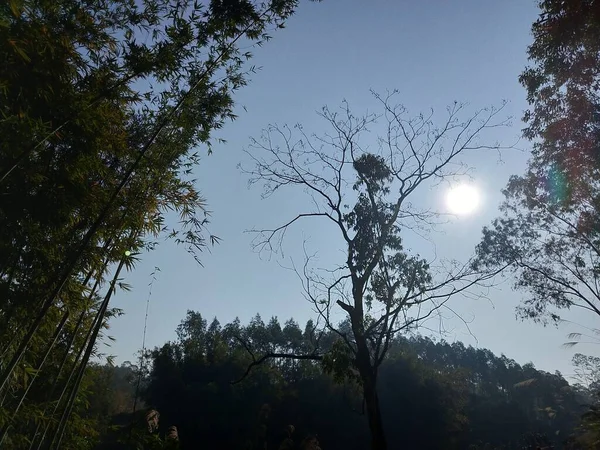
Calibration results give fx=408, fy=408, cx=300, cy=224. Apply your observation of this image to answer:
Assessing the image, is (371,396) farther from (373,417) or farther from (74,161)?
(74,161)

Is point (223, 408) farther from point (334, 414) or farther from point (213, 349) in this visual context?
point (334, 414)

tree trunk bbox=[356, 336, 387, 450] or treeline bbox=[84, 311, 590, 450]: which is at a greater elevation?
treeline bbox=[84, 311, 590, 450]

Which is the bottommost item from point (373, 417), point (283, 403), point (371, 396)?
point (373, 417)

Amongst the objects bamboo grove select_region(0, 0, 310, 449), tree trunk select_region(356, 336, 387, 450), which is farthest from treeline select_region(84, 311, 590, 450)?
bamboo grove select_region(0, 0, 310, 449)

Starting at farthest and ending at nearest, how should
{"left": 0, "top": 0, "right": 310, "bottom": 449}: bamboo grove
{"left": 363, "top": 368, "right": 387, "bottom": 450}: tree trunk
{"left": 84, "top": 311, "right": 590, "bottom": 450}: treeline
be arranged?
{"left": 84, "top": 311, "right": 590, "bottom": 450}: treeline, {"left": 363, "top": 368, "right": 387, "bottom": 450}: tree trunk, {"left": 0, "top": 0, "right": 310, "bottom": 449}: bamboo grove

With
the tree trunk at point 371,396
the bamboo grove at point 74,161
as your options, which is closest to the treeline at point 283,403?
the tree trunk at point 371,396

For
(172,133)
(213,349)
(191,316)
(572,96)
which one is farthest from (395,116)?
(191,316)

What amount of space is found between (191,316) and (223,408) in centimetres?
1482

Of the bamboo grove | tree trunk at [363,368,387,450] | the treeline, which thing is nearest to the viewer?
the bamboo grove

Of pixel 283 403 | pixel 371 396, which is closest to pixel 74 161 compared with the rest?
pixel 371 396

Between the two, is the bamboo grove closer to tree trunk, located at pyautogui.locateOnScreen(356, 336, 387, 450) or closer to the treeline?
tree trunk, located at pyautogui.locateOnScreen(356, 336, 387, 450)

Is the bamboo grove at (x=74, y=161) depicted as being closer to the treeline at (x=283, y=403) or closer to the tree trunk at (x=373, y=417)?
the tree trunk at (x=373, y=417)

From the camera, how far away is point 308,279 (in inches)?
266

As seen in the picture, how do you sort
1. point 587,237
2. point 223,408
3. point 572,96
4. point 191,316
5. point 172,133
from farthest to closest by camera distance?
point 191,316 → point 223,408 → point 587,237 → point 572,96 → point 172,133
